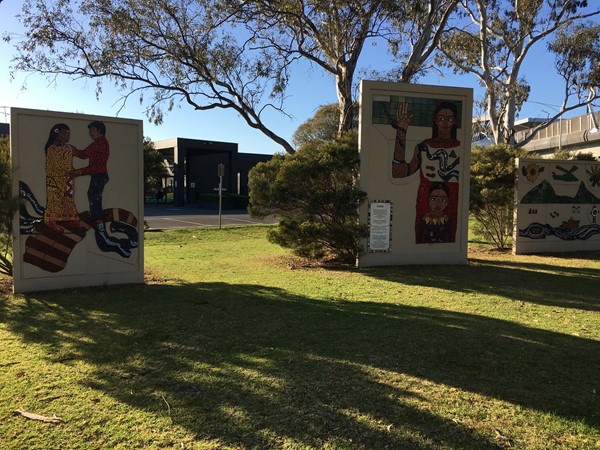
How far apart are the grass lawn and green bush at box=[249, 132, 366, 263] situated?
221cm

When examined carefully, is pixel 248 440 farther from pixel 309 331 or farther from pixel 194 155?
pixel 194 155

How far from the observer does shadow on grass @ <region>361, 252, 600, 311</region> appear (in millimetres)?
7457

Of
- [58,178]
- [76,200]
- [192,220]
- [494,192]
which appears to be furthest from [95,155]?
[192,220]

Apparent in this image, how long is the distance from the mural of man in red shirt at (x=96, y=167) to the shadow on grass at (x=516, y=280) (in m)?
5.05

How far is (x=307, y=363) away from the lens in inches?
168

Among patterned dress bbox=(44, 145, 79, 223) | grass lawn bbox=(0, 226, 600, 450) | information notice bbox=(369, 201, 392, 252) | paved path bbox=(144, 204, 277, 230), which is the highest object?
patterned dress bbox=(44, 145, 79, 223)

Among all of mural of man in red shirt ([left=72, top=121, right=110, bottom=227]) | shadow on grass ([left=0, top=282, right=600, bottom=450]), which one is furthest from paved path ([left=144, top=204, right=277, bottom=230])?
shadow on grass ([left=0, top=282, right=600, bottom=450])

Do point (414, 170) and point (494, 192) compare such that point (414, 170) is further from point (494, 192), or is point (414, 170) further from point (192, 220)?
point (192, 220)

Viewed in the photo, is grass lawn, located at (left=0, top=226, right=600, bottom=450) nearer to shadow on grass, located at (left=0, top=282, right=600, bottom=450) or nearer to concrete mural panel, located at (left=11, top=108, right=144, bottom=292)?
shadow on grass, located at (left=0, top=282, right=600, bottom=450)

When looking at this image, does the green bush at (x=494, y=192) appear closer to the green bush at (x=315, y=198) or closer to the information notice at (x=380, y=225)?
the information notice at (x=380, y=225)

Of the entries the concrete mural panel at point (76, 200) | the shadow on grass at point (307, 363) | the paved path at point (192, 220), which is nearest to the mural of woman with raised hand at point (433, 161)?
the shadow on grass at point (307, 363)

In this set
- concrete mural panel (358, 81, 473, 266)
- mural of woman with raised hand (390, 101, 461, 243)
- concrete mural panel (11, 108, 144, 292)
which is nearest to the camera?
concrete mural panel (11, 108, 144, 292)

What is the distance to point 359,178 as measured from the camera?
9.93 metres

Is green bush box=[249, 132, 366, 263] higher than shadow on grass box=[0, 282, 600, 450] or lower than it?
higher
